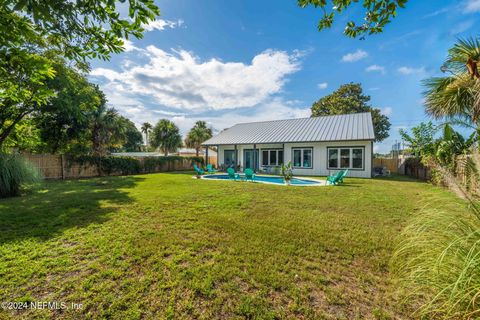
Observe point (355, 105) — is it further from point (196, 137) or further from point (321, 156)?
point (196, 137)

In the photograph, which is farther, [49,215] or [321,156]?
Result: [321,156]

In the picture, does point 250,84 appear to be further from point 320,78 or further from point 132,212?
point 132,212

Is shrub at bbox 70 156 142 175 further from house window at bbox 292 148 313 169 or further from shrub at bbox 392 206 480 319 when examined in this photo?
shrub at bbox 392 206 480 319

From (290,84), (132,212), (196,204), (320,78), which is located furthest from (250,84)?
(132,212)

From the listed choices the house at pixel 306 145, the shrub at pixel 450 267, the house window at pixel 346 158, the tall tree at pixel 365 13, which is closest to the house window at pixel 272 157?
the house at pixel 306 145

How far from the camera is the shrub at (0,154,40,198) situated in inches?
299

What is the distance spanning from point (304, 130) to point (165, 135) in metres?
20.3

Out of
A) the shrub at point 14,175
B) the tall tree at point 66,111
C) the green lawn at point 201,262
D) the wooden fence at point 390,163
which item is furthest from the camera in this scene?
the wooden fence at point 390,163

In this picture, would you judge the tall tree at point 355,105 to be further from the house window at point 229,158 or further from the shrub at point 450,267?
the shrub at point 450,267

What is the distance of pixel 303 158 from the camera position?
18141mm

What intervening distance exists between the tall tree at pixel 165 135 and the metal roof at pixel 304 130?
961cm

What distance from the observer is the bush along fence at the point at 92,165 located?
1417cm

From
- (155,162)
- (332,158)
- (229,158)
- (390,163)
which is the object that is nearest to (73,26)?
(332,158)

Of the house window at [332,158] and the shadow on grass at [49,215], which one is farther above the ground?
the house window at [332,158]
